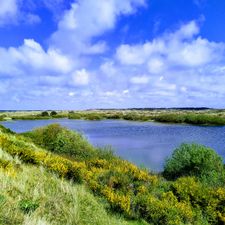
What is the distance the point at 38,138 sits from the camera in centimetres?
3044

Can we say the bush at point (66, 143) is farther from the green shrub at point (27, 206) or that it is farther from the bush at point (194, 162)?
the green shrub at point (27, 206)

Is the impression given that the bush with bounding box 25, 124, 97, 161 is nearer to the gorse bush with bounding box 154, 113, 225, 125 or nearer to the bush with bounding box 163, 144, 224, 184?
the bush with bounding box 163, 144, 224, 184

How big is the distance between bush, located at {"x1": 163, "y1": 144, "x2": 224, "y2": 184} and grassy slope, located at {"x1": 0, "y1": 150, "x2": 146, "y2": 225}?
982 centimetres

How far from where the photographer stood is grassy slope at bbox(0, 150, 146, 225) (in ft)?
20.4

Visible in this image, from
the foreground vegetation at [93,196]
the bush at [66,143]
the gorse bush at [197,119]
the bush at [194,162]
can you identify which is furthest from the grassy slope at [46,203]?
the gorse bush at [197,119]

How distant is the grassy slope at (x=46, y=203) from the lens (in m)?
6.23

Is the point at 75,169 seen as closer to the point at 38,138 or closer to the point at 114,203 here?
the point at 114,203

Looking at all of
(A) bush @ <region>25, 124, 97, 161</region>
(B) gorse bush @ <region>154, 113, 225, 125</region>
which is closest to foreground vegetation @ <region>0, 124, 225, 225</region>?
(A) bush @ <region>25, 124, 97, 161</region>

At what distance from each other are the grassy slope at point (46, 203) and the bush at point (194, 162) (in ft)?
32.2

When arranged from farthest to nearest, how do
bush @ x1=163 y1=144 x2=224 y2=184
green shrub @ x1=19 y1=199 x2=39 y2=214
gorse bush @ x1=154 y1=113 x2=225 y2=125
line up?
gorse bush @ x1=154 y1=113 x2=225 y2=125
bush @ x1=163 y1=144 x2=224 y2=184
green shrub @ x1=19 y1=199 x2=39 y2=214

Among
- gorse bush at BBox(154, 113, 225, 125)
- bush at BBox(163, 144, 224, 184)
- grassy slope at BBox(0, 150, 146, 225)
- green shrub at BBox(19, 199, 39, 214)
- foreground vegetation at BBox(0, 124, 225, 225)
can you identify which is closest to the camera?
grassy slope at BBox(0, 150, 146, 225)

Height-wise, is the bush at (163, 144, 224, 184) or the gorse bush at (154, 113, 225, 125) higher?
the gorse bush at (154, 113, 225, 125)

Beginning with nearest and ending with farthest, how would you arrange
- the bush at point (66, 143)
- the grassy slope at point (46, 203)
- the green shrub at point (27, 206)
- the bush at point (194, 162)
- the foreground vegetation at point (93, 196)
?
the grassy slope at point (46, 203) < the green shrub at point (27, 206) < the foreground vegetation at point (93, 196) < the bush at point (194, 162) < the bush at point (66, 143)

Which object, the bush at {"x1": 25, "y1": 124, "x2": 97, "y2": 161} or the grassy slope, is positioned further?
the bush at {"x1": 25, "y1": 124, "x2": 97, "y2": 161}
